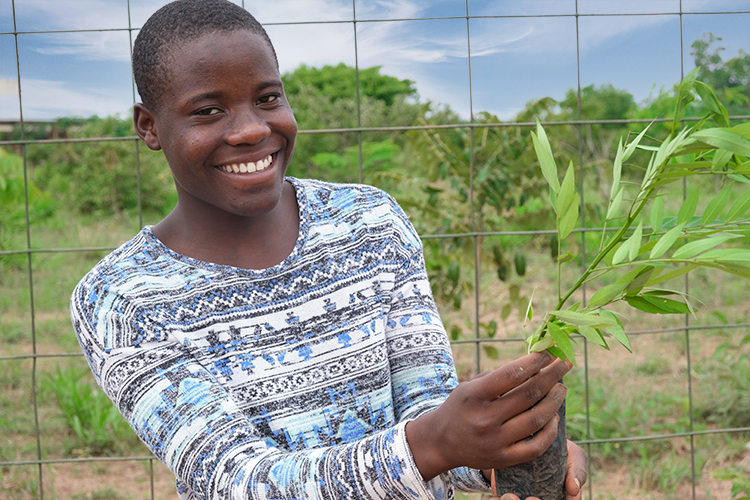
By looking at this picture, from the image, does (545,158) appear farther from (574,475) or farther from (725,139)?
(574,475)

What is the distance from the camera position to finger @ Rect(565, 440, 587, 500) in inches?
39.2

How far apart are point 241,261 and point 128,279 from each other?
176 mm

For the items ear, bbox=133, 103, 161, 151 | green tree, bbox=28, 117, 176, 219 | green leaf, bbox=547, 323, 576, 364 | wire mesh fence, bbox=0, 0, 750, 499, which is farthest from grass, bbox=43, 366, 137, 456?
green tree, bbox=28, 117, 176, 219

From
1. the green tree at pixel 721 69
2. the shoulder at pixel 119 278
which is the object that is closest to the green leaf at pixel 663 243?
the shoulder at pixel 119 278

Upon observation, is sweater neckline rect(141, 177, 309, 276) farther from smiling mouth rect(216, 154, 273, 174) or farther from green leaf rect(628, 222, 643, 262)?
green leaf rect(628, 222, 643, 262)

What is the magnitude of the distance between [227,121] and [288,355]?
371mm

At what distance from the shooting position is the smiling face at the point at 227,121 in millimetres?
976

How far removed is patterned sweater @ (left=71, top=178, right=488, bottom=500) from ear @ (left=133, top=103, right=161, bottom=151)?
145mm

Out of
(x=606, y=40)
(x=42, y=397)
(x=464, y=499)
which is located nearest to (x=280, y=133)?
(x=606, y=40)

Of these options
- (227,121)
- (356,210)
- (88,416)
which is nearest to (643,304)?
(356,210)

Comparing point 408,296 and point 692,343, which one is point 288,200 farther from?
point 692,343

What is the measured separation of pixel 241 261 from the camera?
3.65 ft

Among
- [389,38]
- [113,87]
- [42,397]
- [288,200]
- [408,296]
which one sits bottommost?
[42,397]

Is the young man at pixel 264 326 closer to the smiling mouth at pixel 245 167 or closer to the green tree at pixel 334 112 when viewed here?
the smiling mouth at pixel 245 167
